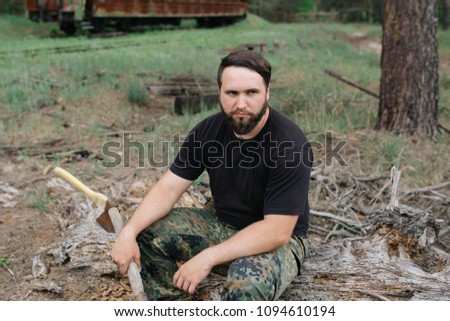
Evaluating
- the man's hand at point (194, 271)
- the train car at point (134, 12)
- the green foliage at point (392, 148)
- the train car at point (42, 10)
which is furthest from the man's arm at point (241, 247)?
the train car at point (42, 10)

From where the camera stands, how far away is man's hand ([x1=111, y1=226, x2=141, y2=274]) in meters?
2.76

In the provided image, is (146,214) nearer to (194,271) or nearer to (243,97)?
(194,271)

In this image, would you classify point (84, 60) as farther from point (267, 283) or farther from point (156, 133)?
point (267, 283)

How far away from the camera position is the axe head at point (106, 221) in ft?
11.5

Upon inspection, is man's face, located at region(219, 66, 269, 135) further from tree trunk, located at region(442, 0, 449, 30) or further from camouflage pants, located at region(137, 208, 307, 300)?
tree trunk, located at region(442, 0, 449, 30)

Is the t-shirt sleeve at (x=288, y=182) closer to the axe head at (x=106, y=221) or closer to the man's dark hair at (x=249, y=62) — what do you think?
the man's dark hair at (x=249, y=62)

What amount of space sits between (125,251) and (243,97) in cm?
93

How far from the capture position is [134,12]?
18.6m

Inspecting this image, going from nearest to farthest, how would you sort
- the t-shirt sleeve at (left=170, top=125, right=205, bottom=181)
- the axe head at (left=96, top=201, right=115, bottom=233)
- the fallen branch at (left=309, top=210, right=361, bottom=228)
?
the t-shirt sleeve at (left=170, top=125, right=205, bottom=181)
the axe head at (left=96, top=201, right=115, bottom=233)
the fallen branch at (left=309, top=210, right=361, bottom=228)

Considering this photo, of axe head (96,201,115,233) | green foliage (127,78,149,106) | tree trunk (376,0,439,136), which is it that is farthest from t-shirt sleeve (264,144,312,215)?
green foliage (127,78,149,106)

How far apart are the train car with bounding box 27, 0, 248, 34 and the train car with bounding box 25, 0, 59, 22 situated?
0.18 metres

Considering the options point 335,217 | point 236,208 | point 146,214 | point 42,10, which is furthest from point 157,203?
point 42,10

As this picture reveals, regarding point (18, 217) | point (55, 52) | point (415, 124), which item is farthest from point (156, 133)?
point (55, 52)
